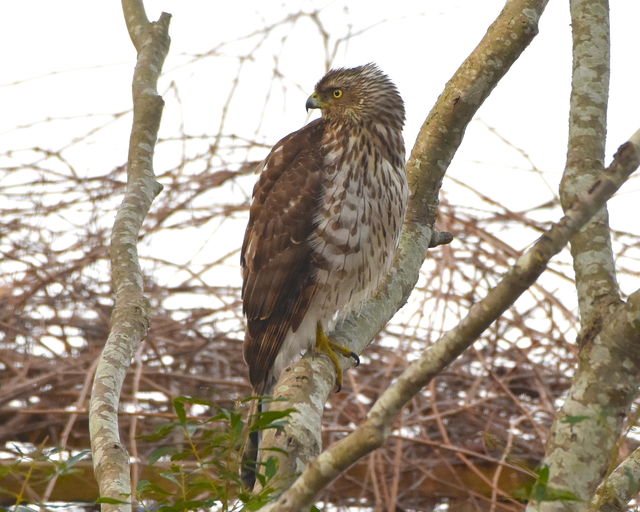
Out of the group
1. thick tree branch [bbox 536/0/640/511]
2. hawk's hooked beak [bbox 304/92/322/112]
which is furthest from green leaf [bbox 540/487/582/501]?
hawk's hooked beak [bbox 304/92/322/112]

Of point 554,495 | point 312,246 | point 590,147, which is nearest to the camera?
point 554,495

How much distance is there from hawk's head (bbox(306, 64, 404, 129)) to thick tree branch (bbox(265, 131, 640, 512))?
2686mm

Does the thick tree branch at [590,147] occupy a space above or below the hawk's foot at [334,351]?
above

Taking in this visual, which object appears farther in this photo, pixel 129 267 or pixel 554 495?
pixel 129 267

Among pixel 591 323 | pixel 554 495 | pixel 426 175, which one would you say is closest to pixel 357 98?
pixel 426 175

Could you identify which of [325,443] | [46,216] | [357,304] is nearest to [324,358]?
[357,304]

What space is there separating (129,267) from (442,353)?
1440 millimetres

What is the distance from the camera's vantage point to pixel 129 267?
9.15ft

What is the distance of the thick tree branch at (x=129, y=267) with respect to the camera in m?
2.14

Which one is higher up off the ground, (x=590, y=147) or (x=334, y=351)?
(x=590, y=147)

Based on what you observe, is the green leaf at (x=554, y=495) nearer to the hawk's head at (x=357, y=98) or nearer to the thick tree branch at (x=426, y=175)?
the thick tree branch at (x=426, y=175)

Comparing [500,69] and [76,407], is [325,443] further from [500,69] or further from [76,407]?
[500,69]

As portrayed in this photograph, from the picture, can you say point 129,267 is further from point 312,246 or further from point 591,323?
point 591,323

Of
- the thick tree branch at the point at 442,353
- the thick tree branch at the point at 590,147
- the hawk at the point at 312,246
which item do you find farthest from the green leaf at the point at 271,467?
the hawk at the point at 312,246
